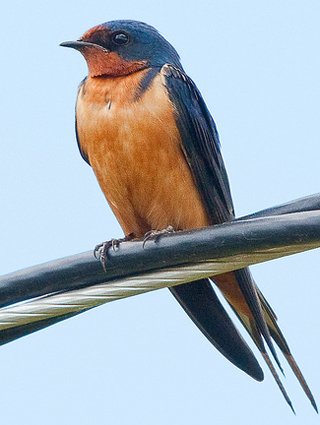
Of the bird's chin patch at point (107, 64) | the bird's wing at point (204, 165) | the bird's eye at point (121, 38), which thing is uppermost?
the bird's eye at point (121, 38)

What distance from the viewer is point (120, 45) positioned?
3682 millimetres

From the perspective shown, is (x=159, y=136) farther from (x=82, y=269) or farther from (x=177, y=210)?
(x=82, y=269)

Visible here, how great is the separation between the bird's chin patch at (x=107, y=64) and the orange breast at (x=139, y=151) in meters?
0.04

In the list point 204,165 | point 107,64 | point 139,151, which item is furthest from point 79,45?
point 204,165

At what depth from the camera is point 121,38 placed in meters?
3.71

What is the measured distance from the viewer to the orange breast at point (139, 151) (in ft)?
11.1

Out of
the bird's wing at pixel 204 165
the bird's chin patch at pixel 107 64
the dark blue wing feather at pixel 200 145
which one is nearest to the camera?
the bird's wing at pixel 204 165

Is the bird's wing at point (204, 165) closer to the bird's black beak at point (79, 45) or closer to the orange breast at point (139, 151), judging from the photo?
the orange breast at point (139, 151)

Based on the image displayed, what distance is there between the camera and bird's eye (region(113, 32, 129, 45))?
370 cm

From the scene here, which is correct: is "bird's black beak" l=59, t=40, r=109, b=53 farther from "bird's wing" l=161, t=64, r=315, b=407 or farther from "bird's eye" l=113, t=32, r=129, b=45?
"bird's wing" l=161, t=64, r=315, b=407

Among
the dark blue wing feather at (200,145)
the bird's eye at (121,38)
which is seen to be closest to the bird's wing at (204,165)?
the dark blue wing feather at (200,145)

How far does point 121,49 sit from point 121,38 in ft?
0.24

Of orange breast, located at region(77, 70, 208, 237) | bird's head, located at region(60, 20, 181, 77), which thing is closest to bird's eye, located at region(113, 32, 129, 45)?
bird's head, located at region(60, 20, 181, 77)

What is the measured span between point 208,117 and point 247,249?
165 centimetres
